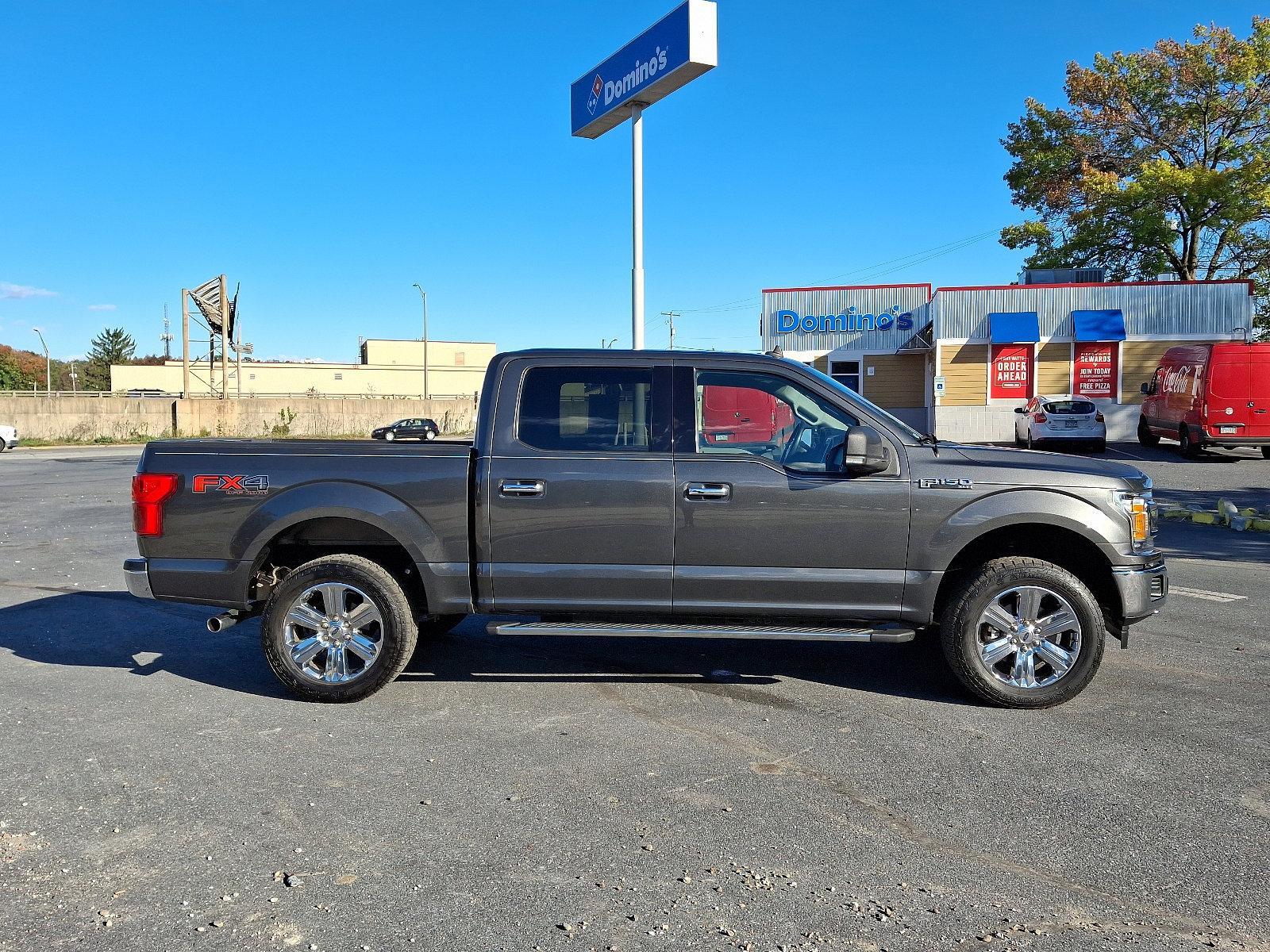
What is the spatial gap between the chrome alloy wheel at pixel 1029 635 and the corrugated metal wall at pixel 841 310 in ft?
103

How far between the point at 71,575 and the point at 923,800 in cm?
834

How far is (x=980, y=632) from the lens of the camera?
5191 mm

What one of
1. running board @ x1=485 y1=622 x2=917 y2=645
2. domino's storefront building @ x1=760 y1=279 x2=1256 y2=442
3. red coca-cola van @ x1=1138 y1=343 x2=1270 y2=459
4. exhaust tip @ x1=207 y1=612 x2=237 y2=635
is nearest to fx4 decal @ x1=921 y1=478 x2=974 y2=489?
running board @ x1=485 y1=622 x2=917 y2=645

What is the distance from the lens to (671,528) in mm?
5211

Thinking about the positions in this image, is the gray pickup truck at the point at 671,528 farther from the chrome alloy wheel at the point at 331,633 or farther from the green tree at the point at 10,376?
the green tree at the point at 10,376

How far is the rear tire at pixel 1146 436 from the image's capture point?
26094 millimetres

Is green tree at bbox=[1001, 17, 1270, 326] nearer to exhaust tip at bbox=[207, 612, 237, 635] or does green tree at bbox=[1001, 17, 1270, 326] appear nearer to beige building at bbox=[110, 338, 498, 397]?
exhaust tip at bbox=[207, 612, 237, 635]

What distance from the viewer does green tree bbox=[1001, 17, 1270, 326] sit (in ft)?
118

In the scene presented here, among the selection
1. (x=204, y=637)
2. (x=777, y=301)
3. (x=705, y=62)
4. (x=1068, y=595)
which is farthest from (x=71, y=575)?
(x=777, y=301)

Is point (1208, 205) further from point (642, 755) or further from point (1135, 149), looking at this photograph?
point (642, 755)

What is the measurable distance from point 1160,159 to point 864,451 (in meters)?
39.0

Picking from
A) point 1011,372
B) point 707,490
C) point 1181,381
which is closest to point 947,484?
point 707,490

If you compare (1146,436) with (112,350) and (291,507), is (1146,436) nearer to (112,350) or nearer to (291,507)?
(291,507)

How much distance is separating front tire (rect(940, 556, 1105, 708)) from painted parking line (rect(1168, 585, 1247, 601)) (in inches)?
134
